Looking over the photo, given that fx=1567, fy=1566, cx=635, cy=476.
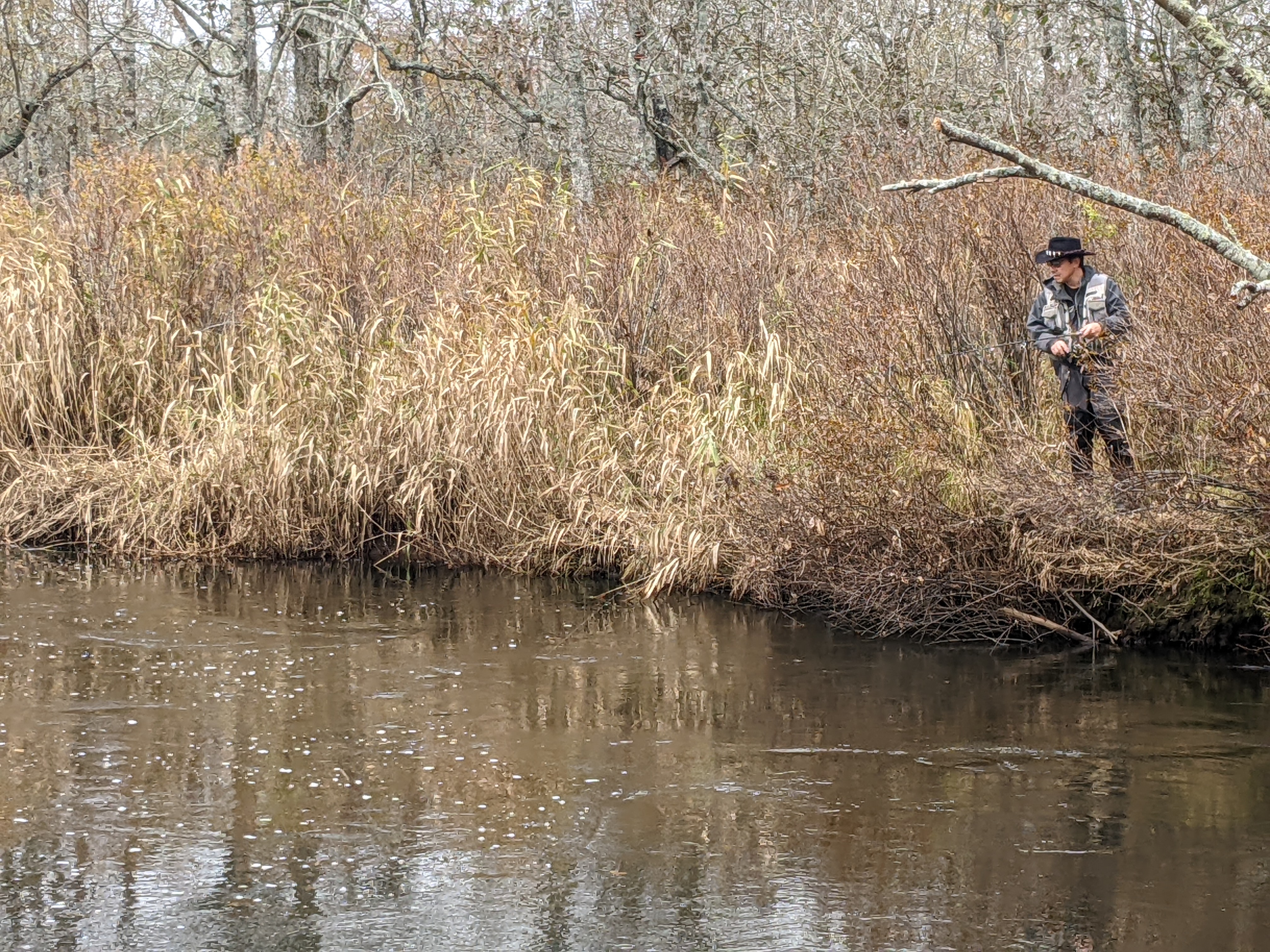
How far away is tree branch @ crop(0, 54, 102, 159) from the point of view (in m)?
17.5

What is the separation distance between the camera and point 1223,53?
5.46 m

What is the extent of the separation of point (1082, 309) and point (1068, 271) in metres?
0.23

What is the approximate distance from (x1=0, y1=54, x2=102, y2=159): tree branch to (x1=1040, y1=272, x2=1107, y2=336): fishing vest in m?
12.0

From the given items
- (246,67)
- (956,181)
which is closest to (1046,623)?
(956,181)

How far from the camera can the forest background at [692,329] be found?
859cm

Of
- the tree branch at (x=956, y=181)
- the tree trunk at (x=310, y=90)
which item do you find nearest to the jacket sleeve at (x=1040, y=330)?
the tree branch at (x=956, y=181)

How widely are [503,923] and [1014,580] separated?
4.72m

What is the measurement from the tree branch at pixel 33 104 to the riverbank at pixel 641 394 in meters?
3.87

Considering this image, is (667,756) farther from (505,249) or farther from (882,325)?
(505,249)

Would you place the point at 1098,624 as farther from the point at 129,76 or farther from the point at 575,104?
the point at 129,76

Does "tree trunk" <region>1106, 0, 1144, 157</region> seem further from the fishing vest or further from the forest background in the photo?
the fishing vest

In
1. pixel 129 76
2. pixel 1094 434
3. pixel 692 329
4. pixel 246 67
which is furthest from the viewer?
pixel 129 76

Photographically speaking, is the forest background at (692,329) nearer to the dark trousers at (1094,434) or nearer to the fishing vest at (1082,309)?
the dark trousers at (1094,434)

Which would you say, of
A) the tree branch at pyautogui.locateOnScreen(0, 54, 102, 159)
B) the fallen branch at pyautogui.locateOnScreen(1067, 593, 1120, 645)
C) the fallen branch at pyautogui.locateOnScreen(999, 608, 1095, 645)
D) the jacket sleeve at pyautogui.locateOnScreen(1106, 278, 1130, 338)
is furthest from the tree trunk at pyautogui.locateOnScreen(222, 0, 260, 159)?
the fallen branch at pyautogui.locateOnScreen(1067, 593, 1120, 645)
